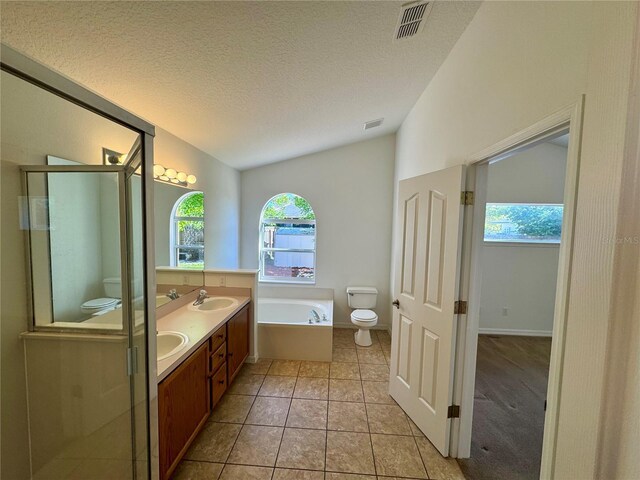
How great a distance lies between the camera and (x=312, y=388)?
103 inches

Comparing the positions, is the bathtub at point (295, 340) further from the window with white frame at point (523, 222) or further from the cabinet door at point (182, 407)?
the window with white frame at point (523, 222)

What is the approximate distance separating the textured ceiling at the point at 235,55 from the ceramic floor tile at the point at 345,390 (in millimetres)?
2654

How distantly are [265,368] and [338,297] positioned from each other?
165 cm

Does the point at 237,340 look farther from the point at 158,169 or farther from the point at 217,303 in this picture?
the point at 158,169

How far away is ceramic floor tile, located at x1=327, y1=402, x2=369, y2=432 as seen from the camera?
2109mm

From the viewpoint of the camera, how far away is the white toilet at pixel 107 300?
1262 mm

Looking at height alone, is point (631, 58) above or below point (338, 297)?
above

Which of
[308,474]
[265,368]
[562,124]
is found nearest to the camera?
[562,124]

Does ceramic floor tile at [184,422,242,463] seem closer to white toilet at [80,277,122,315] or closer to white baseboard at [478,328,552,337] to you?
white toilet at [80,277,122,315]

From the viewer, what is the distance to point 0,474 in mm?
1125

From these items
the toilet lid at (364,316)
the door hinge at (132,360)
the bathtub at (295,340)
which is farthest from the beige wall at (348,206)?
the door hinge at (132,360)

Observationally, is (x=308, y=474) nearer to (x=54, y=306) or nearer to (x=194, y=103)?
(x=54, y=306)

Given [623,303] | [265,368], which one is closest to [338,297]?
[265,368]

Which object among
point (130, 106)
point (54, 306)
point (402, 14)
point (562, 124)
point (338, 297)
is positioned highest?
point (402, 14)
